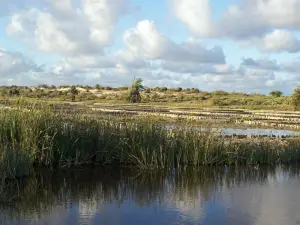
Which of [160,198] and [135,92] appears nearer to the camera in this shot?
[160,198]

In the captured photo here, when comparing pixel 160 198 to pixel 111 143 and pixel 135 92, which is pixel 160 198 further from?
pixel 135 92

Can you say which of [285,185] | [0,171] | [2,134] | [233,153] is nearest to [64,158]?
[2,134]

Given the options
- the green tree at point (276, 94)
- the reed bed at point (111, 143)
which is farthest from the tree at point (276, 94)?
the reed bed at point (111, 143)

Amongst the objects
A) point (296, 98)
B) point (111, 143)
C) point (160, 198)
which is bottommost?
point (160, 198)

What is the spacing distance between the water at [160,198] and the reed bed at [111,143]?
1.57 feet

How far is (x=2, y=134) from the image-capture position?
10578mm

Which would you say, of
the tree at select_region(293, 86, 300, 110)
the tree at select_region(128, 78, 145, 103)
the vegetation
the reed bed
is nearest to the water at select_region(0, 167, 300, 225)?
the reed bed

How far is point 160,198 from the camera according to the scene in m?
8.84

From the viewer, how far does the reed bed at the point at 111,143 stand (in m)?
10.7

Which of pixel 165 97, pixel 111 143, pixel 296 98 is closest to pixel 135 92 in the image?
pixel 165 97

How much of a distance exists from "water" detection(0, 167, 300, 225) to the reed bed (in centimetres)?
48

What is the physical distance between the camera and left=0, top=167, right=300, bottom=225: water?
293 inches

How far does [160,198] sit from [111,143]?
317 centimetres

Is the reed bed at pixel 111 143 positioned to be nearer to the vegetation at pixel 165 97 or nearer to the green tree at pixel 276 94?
the vegetation at pixel 165 97
